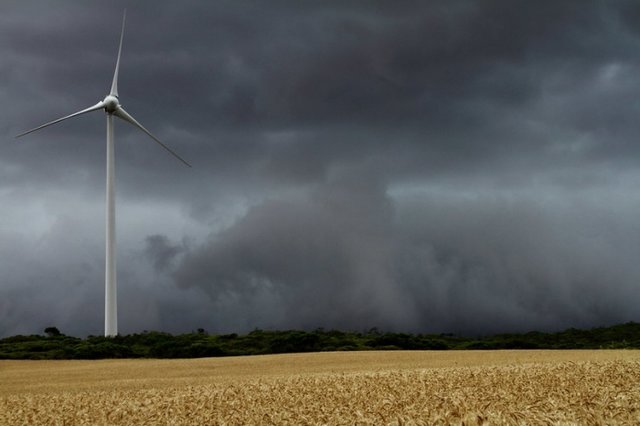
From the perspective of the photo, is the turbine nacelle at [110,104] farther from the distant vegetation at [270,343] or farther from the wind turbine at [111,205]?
the distant vegetation at [270,343]

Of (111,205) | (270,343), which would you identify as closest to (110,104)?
(111,205)

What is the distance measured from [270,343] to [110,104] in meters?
35.1

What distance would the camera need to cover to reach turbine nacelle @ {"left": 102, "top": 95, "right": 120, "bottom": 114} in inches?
3541

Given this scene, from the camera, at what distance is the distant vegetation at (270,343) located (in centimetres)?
8412

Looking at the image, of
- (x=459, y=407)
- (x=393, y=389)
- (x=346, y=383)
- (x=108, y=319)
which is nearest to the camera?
(x=459, y=407)

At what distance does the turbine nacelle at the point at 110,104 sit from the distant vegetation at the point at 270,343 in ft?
91.4

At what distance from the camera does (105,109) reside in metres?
91.0

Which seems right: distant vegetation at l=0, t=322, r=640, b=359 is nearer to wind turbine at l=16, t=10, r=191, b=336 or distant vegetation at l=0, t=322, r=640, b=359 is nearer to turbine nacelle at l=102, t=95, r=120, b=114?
wind turbine at l=16, t=10, r=191, b=336

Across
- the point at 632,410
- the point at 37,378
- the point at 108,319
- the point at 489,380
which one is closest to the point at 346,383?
the point at 489,380

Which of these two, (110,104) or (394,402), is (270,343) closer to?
(110,104)

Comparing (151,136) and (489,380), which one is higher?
(151,136)

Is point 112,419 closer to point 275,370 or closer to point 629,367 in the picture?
point 629,367

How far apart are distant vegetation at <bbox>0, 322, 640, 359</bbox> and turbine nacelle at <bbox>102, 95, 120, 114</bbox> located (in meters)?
27.9

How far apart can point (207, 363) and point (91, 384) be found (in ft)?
63.7
